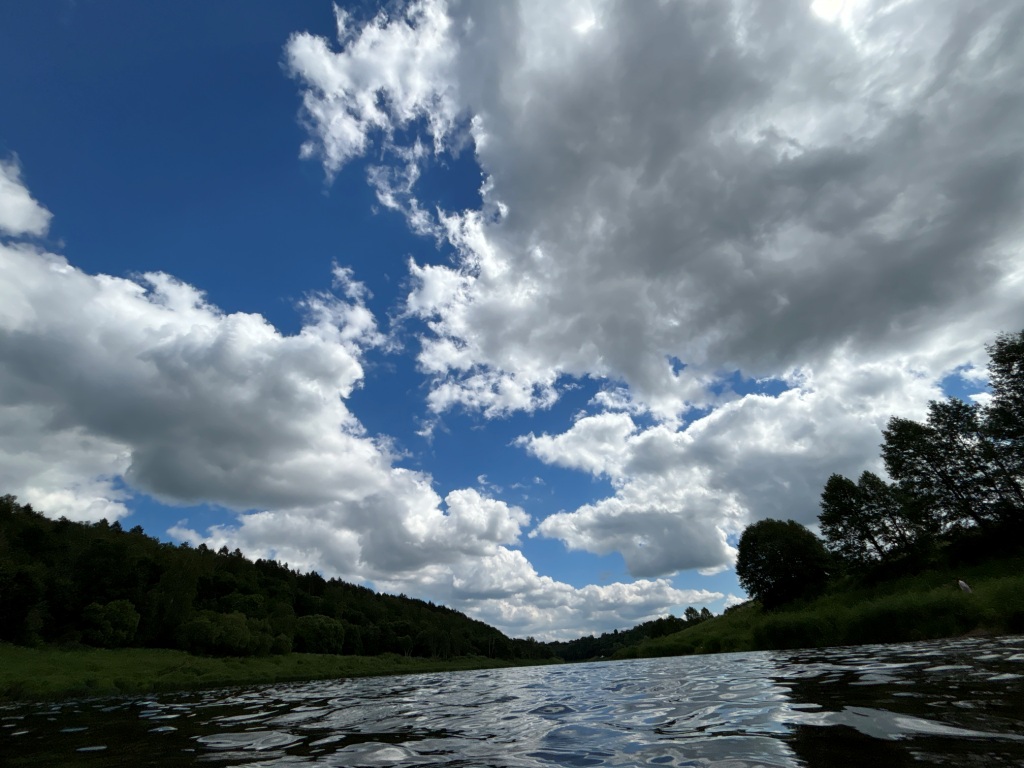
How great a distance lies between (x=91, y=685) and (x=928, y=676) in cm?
7595

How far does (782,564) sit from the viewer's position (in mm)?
80562

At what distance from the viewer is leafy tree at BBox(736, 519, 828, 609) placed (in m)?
78.9

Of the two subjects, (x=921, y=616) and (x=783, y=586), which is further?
(x=783, y=586)

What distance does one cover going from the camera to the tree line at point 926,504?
5241cm

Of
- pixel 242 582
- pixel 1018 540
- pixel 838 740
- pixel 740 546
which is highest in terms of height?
pixel 242 582

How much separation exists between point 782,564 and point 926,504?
26.2 m

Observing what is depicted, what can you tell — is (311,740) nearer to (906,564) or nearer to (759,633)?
(759,633)

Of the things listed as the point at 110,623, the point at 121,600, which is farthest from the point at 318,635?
the point at 110,623

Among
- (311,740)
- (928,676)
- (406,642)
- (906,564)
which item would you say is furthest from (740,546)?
(406,642)

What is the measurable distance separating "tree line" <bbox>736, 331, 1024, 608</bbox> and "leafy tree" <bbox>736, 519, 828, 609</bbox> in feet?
0.51

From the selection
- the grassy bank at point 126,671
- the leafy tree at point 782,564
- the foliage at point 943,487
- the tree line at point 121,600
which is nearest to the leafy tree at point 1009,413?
the foliage at point 943,487

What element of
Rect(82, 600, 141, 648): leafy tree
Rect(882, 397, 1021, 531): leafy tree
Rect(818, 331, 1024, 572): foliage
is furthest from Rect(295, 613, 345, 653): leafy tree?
Rect(882, 397, 1021, 531): leafy tree

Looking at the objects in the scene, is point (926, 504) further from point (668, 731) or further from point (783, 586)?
point (668, 731)

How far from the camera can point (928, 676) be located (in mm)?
11219
